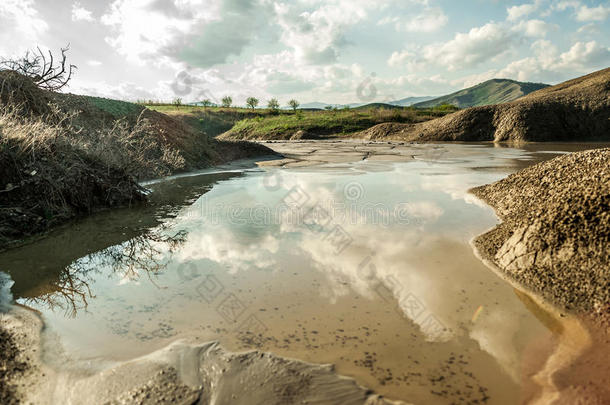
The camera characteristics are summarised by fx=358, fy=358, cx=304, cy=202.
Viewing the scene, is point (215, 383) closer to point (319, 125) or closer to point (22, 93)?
point (22, 93)

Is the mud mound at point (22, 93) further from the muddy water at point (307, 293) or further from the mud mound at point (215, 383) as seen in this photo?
the mud mound at point (215, 383)

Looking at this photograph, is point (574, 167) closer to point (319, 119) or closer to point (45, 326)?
point (45, 326)

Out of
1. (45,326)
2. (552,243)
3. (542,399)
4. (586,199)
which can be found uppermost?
(586,199)

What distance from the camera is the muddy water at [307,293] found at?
81.6 inches

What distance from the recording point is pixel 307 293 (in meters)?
2.89

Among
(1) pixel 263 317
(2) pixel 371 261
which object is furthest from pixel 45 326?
(2) pixel 371 261

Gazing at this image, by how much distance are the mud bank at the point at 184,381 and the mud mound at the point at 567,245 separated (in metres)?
1.88

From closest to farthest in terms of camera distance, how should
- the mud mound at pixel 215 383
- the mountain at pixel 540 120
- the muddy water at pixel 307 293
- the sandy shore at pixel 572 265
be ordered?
the mud mound at pixel 215 383, the sandy shore at pixel 572 265, the muddy water at pixel 307 293, the mountain at pixel 540 120

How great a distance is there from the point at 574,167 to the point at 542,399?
3.64 metres

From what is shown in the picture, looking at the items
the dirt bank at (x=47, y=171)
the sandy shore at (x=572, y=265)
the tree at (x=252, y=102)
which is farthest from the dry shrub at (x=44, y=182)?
the tree at (x=252, y=102)

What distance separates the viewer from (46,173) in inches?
197

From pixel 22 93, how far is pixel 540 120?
25.9 meters

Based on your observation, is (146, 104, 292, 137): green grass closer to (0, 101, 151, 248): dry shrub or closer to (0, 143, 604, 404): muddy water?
(0, 101, 151, 248): dry shrub

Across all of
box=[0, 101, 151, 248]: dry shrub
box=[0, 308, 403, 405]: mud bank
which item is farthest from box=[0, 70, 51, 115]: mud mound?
box=[0, 308, 403, 405]: mud bank
